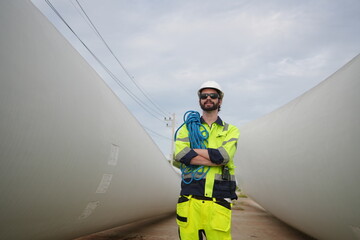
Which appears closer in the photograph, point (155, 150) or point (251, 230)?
point (155, 150)

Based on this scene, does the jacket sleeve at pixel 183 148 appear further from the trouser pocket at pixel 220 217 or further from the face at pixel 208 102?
the trouser pocket at pixel 220 217

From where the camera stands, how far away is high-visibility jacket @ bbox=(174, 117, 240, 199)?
7.84 feet

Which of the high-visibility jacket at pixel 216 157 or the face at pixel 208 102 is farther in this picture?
the face at pixel 208 102

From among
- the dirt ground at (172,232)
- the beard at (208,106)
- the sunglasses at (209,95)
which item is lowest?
the dirt ground at (172,232)

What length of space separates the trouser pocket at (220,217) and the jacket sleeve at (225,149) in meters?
0.36

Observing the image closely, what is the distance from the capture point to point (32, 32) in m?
1.99

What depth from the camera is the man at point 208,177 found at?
90.2 inches

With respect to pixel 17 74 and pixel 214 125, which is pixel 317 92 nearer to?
pixel 214 125

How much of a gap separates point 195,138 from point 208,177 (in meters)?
0.39

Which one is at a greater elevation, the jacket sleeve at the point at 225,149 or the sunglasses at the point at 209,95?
the sunglasses at the point at 209,95

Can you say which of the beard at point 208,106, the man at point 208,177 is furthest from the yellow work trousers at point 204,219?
the beard at point 208,106

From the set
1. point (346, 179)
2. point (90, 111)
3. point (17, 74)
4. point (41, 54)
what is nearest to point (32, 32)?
point (41, 54)

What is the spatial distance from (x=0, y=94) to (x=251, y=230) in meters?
5.68

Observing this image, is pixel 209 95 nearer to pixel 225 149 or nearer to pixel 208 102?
pixel 208 102
